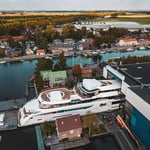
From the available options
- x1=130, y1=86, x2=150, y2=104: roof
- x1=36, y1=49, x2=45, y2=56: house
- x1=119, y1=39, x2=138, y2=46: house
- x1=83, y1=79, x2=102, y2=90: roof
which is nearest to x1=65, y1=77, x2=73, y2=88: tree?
x1=83, y1=79, x2=102, y2=90: roof

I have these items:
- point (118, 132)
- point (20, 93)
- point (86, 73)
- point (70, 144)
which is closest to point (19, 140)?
point (70, 144)

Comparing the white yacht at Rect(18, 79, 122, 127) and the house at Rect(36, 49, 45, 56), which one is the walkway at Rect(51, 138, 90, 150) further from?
the house at Rect(36, 49, 45, 56)

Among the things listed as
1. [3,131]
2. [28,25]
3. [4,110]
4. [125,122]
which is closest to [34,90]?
[4,110]

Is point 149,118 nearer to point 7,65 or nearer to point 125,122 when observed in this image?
point 125,122

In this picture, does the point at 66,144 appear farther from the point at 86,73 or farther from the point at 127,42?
the point at 127,42

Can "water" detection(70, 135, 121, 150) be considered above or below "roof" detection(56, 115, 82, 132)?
below
